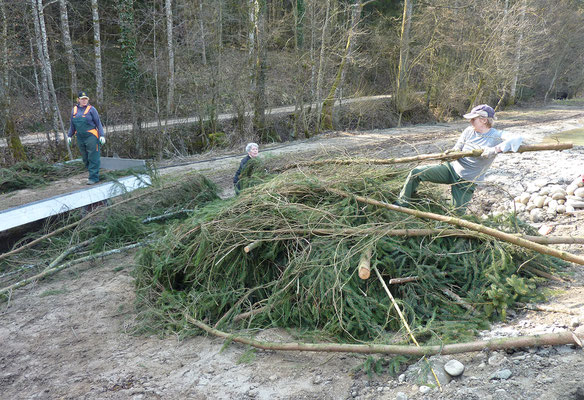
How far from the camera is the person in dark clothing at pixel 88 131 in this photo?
7.81 metres

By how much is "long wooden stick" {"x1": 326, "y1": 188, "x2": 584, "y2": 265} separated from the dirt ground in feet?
1.32

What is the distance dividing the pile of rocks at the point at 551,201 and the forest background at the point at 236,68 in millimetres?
9602

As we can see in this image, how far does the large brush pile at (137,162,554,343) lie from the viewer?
3.87 metres

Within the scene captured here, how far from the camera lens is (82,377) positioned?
3703 millimetres

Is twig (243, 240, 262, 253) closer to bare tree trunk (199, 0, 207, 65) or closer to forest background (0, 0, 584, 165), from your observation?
forest background (0, 0, 584, 165)

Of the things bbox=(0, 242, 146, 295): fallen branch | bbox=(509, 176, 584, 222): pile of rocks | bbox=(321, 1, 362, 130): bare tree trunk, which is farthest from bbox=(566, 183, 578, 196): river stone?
bbox=(321, 1, 362, 130): bare tree trunk

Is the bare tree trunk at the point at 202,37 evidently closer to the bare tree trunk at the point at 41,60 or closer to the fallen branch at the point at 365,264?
the bare tree trunk at the point at 41,60

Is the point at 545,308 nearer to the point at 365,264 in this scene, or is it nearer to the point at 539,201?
the point at 365,264

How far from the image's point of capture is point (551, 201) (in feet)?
Answer: 21.6

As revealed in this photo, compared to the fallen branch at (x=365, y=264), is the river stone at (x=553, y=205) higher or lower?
lower

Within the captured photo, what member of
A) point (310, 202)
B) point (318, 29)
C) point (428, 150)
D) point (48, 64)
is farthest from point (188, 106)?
point (310, 202)

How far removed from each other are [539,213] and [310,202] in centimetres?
383

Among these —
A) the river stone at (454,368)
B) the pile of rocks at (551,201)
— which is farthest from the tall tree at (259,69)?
the river stone at (454,368)

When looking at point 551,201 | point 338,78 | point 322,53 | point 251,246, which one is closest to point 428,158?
point 251,246
